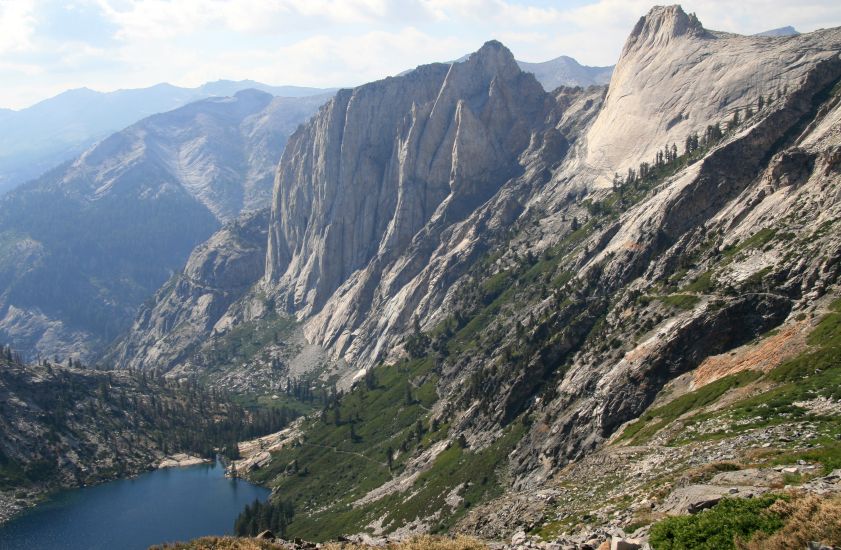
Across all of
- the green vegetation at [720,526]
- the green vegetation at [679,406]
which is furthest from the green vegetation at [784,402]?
the green vegetation at [720,526]

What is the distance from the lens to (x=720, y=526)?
35562 mm

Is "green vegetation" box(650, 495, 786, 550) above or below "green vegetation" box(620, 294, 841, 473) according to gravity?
above

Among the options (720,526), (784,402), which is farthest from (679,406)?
(720,526)

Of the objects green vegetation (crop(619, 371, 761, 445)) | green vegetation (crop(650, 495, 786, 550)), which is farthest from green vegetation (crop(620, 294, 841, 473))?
green vegetation (crop(650, 495, 786, 550))

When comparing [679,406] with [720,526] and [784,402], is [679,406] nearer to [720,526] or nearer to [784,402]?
[784,402]

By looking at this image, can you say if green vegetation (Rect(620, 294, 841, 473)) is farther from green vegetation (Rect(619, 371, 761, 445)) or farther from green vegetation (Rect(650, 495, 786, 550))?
green vegetation (Rect(650, 495, 786, 550))

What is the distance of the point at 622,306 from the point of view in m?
170

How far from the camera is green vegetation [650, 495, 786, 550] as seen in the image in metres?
34.6

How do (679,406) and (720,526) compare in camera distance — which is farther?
(679,406)

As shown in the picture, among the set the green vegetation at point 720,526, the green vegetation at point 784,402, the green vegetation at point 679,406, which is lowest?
the green vegetation at point 679,406

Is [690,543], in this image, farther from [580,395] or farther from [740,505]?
[580,395]

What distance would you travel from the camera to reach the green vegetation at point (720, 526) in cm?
3456

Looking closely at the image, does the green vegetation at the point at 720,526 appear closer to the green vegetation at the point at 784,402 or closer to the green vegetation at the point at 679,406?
the green vegetation at the point at 784,402

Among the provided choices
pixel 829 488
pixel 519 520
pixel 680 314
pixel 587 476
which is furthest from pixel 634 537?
pixel 680 314
